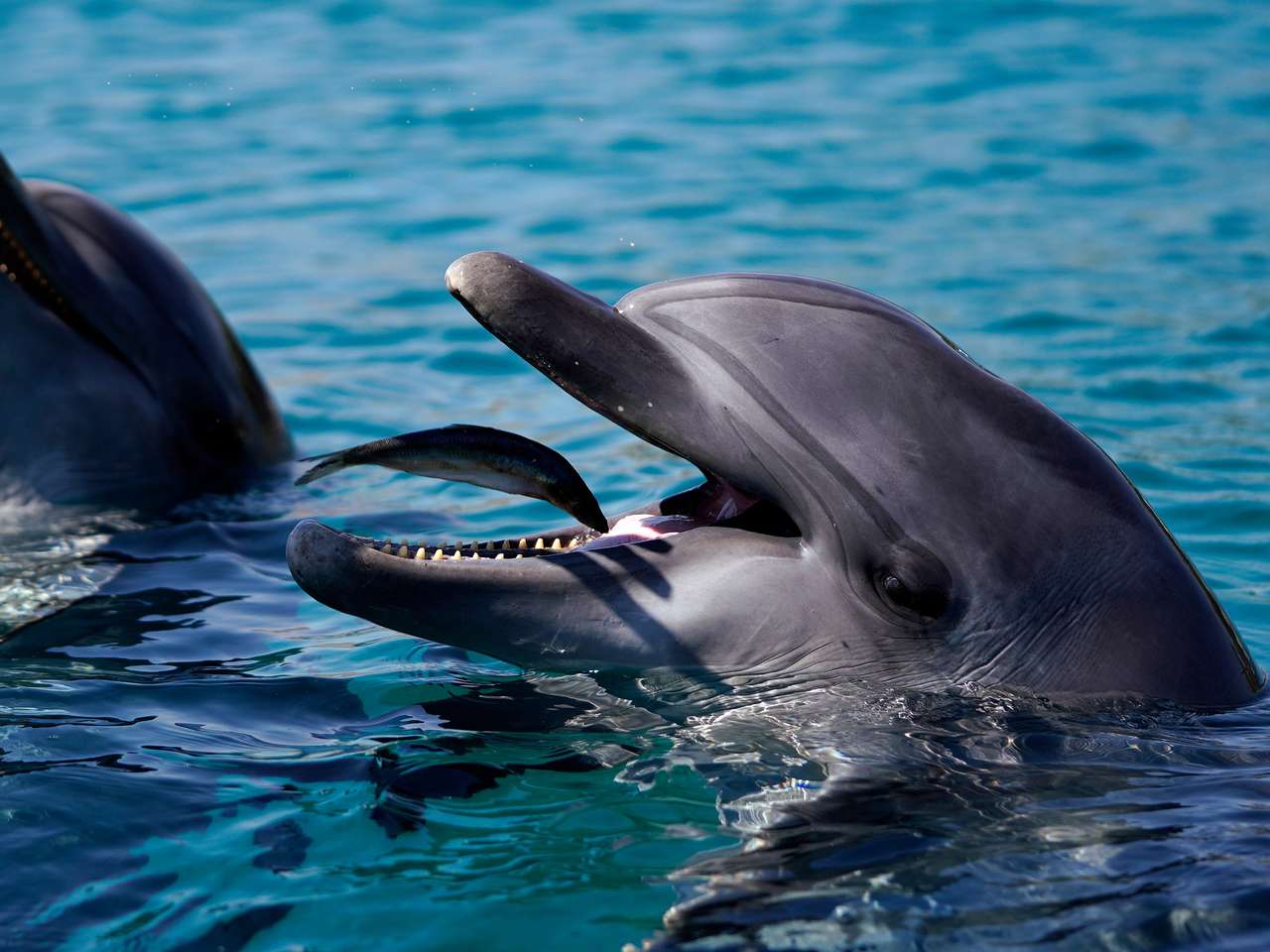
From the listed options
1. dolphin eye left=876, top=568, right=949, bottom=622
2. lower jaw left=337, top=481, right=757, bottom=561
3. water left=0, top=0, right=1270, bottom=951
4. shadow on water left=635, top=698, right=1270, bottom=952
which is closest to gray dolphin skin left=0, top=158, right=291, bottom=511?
water left=0, top=0, right=1270, bottom=951

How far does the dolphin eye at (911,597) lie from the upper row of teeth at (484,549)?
822 mm

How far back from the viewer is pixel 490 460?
4.53m

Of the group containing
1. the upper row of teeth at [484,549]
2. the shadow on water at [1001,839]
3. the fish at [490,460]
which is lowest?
the shadow on water at [1001,839]

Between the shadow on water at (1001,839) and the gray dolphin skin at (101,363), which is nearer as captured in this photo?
the shadow on water at (1001,839)

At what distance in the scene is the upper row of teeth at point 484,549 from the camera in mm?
4379

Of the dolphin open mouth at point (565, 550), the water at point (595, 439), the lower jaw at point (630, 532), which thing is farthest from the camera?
the lower jaw at point (630, 532)

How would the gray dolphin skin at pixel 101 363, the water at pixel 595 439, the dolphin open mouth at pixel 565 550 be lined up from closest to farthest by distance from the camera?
the water at pixel 595 439
the dolphin open mouth at pixel 565 550
the gray dolphin skin at pixel 101 363

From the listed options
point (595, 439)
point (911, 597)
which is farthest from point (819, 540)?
point (595, 439)

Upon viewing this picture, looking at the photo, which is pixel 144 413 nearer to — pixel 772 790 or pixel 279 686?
pixel 279 686

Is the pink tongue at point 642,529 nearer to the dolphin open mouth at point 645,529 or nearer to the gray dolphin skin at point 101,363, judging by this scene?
the dolphin open mouth at point 645,529

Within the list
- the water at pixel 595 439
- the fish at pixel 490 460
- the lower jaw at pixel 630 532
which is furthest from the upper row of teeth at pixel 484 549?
the water at pixel 595 439

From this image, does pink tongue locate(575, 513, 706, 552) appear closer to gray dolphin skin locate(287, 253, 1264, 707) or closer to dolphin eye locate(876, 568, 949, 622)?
gray dolphin skin locate(287, 253, 1264, 707)

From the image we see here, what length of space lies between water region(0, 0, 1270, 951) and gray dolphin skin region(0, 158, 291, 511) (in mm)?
228

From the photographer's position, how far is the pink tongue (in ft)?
14.9
